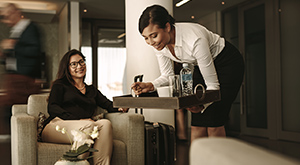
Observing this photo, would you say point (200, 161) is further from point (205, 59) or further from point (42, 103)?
point (42, 103)

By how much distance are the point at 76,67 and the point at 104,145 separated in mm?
873

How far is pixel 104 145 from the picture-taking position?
2.48 metres

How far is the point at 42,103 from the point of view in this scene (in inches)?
117

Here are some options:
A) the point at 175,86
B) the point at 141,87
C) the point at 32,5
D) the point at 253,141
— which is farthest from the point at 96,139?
the point at 32,5

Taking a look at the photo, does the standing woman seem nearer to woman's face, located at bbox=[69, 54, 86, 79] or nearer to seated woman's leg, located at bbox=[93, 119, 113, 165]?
seated woman's leg, located at bbox=[93, 119, 113, 165]

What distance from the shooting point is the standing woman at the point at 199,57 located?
6.42ft

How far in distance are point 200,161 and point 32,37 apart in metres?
4.13

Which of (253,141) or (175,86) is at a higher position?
(175,86)

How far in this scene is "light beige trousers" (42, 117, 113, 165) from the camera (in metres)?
2.46

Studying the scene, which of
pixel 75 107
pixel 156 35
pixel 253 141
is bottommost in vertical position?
pixel 253 141

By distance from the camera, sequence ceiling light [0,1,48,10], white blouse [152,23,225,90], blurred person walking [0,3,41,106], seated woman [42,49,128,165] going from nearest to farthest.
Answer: white blouse [152,23,225,90] → seated woman [42,49,128,165] → blurred person walking [0,3,41,106] → ceiling light [0,1,48,10]

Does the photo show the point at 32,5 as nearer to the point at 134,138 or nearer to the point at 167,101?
the point at 134,138

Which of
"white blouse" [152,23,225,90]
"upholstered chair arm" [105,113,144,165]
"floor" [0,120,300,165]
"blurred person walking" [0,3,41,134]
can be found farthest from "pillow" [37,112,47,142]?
"blurred person walking" [0,3,41,134]

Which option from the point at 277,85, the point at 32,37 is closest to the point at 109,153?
the point at 32,37
